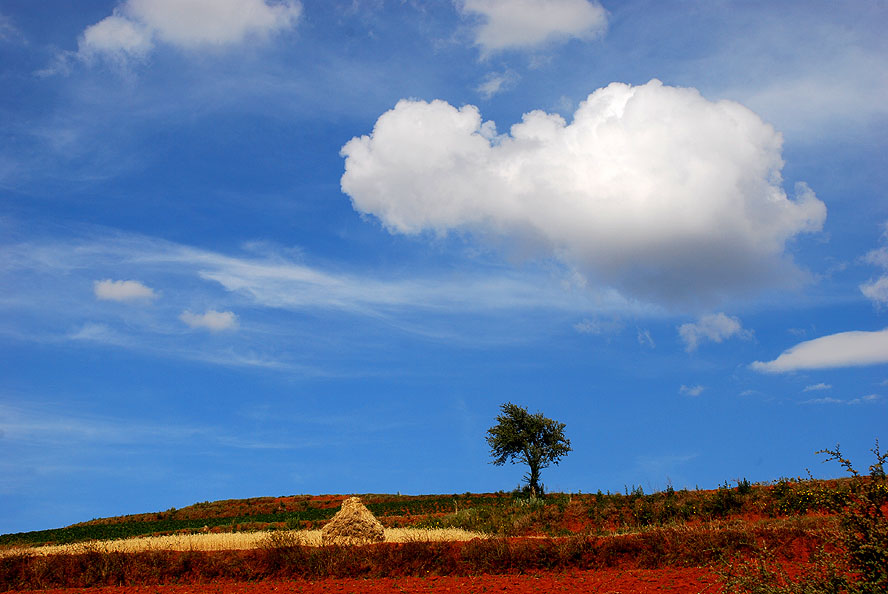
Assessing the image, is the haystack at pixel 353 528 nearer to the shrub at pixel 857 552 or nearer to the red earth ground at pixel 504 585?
the red earth ground at pixel 504 585

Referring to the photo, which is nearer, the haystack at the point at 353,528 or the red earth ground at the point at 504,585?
the red earth ground at the point at 504,585

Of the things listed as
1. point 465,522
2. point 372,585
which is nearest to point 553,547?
point 372,585

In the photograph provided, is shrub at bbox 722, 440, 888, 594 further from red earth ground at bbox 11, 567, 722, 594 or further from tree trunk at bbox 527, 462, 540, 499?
tree trunk at bbox 527, 462, 540, 499

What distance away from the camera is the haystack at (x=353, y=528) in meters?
23.9

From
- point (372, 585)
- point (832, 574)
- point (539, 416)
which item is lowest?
point (372, 585)

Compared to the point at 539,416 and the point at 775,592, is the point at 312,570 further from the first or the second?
the point at 539,416

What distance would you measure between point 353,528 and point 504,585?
374 inches

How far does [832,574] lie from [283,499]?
62.7 meters

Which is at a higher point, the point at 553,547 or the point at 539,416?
the point at 539,416

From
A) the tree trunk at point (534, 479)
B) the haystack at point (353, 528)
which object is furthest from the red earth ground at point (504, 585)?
the tree trunk at point (534, 479)

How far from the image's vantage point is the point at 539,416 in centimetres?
5003

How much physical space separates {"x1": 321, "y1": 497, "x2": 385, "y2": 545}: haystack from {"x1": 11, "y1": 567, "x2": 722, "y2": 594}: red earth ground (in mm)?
5733

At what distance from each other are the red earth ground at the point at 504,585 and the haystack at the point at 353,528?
18.8 ft

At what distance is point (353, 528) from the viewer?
79.0 ft
